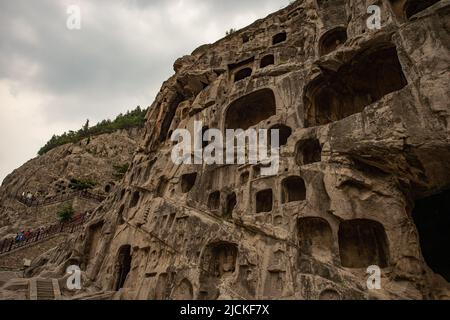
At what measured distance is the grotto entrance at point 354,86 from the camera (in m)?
13.7

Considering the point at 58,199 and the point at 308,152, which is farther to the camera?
the point at 58,199

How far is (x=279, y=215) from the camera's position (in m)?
11.6

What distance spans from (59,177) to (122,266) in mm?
23367

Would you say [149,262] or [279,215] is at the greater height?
[279,215]

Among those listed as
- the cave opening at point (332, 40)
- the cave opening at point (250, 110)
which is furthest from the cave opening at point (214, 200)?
the cave opening at point (332, 40)

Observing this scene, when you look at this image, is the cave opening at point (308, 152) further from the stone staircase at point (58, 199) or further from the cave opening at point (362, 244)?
the stone staircase at point (58, 199)

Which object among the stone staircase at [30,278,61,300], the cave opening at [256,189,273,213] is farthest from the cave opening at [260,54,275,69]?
the stone staircase at [30,278,61,300]

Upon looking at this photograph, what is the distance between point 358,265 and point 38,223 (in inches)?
1134

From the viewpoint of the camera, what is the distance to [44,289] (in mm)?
14328

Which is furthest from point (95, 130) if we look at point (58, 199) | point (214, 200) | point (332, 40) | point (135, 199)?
point (332, 40)

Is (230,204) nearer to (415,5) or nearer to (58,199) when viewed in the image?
(415,5)
